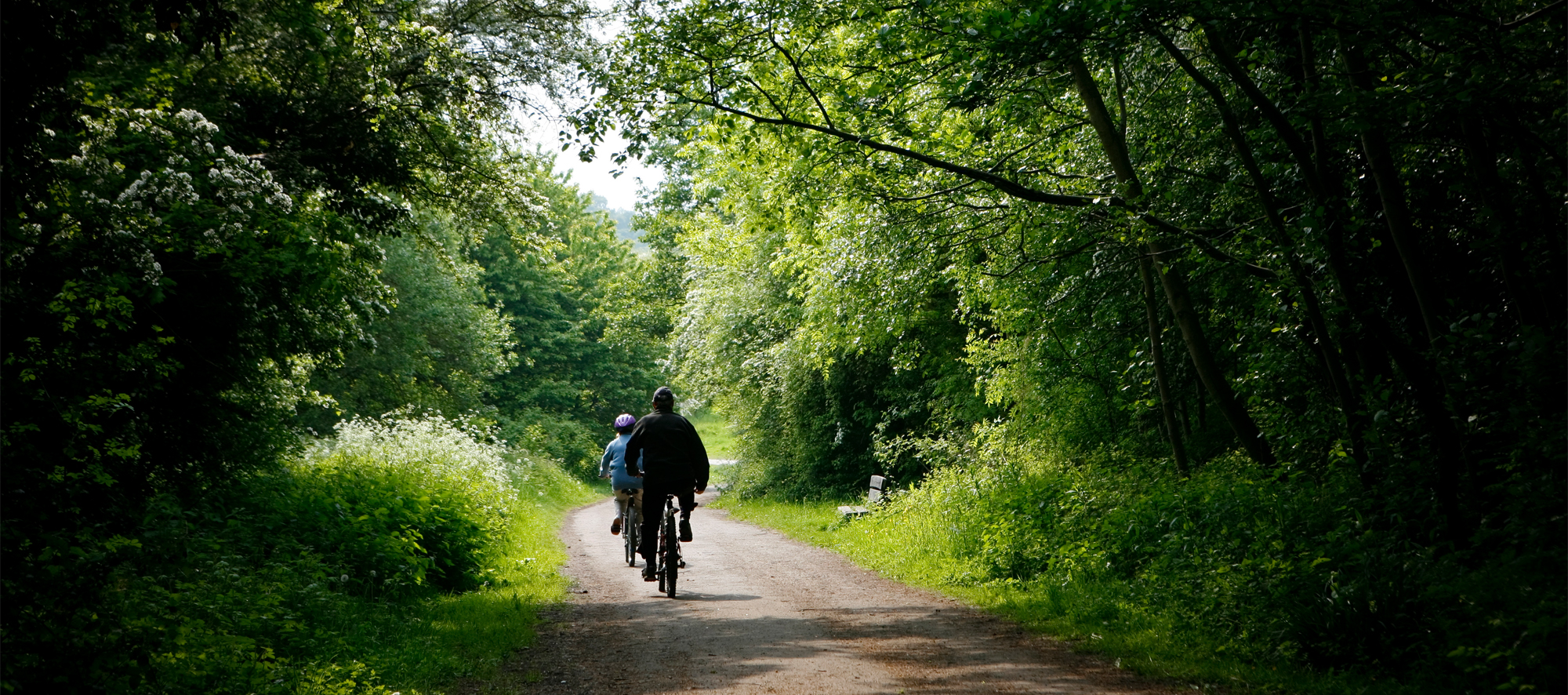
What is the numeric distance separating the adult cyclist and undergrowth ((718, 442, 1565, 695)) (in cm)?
279

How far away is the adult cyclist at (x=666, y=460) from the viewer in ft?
33.6

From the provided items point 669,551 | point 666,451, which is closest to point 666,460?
point 666,451

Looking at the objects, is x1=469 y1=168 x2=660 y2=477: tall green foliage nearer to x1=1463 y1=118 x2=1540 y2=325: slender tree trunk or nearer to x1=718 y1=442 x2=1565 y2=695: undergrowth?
x1=718 y1=442 x2=1565 y2=695: undergrowth

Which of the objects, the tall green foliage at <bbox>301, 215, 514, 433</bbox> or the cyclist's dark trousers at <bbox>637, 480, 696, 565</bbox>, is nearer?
the cyclist's dark trousers at <bbox>637, 480, 696, 565</bbox>

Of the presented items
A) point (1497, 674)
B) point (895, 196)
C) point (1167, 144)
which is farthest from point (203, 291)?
point (1497, 674)

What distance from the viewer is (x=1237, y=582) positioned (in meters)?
7.43

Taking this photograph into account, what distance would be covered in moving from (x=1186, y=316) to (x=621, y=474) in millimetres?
6495

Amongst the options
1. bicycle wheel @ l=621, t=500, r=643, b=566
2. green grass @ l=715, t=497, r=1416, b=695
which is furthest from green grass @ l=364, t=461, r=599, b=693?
green grass @ l=715, t=497, r=1416, b=695

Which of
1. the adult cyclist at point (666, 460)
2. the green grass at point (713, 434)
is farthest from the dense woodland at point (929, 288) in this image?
the green grass at point (713, 434)

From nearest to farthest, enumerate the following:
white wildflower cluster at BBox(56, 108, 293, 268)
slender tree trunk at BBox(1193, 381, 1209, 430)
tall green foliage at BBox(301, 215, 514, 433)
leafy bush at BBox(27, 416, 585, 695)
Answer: leafy bush at BBox(27, 416, 585, 695)
white wildflower cluster at BBox(56, 108, 293, 268)
slender tree trunk at BBox(1193, 381, 1209, 430)
tall green foliage at BBox(301, 215, 514, 433)

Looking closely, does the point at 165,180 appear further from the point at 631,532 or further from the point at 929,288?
the point at 929,288

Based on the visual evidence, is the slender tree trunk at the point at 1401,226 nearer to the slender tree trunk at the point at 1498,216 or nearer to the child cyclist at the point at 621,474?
the slender tree trunk at the point at 1498,216

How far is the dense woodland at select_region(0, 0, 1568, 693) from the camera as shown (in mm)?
5680

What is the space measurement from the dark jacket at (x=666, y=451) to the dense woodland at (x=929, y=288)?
1804mm
